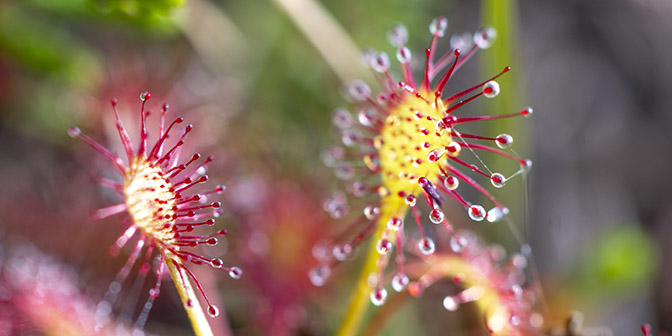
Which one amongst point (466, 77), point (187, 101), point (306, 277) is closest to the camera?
point (306, 277)

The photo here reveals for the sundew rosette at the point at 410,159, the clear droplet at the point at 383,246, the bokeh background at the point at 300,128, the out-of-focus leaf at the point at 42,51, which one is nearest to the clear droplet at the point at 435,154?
the sundew rosette at the point at 410,159

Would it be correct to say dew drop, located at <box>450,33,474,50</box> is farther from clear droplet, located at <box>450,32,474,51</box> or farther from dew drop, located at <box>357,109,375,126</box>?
dew drop, located at <box>357,109,375,126</box>

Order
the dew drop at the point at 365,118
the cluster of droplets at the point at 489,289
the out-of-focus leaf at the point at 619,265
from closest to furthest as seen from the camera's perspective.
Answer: the dew drop at the point at 365,118 → the cluster of droplets at the point at 489,289 → the out-of-focus leaf at the point at 619,265

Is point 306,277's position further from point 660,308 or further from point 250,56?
point 660,308

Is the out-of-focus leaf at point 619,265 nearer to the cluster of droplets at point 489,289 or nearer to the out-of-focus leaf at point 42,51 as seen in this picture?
the cluster of droplets at point 489,289

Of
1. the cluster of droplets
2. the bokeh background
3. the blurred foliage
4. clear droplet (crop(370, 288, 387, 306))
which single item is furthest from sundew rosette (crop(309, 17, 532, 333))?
the blurred foliage

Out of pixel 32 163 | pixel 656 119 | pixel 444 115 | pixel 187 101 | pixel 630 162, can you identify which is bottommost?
pixel 444 115

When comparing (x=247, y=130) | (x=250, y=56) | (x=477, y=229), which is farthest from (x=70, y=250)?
(x=477, y=229)

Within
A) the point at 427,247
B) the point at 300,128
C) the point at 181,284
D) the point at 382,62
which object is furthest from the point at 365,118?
the point at 300,128

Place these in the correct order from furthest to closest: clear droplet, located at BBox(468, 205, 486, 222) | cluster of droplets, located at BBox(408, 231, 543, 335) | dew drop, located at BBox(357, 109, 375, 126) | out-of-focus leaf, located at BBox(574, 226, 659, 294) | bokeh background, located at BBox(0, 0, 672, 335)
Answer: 1. out-of-focus leaf, located at BBox(574, 226, 659, 294)
2. bokeh background, located at BBox(0, 0, 672, 335)
3. cluster of droplets, located at BBox(408, 231, 543, 335)
4. dew drop, located at BBox(357, 109, 375, 126)
5. clear droplet, located at BBox(468, 205, 486, 222)
